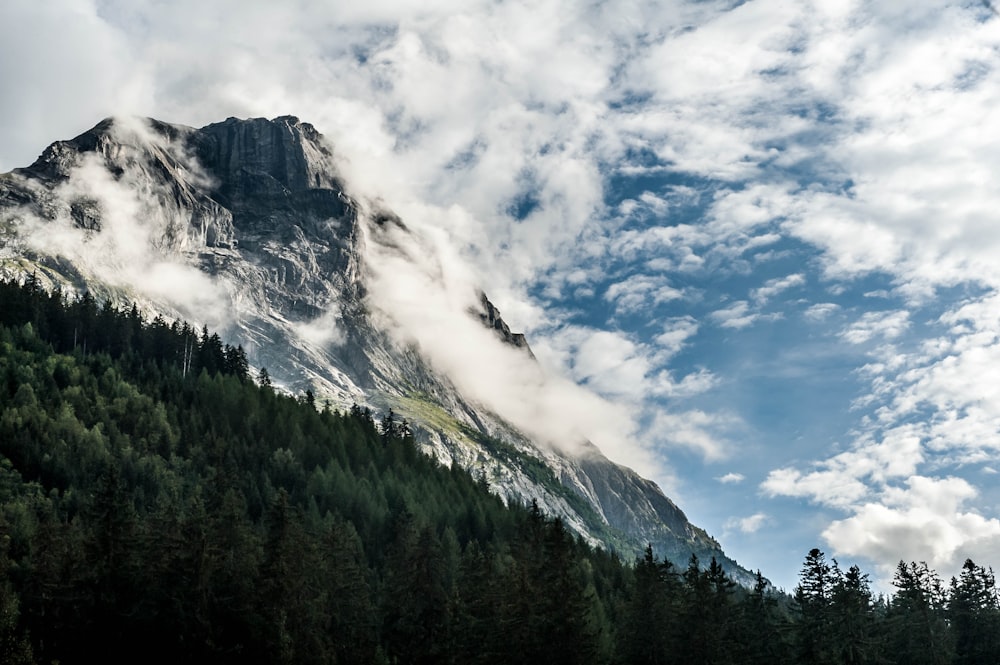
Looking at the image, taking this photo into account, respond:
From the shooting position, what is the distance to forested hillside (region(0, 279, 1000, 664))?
6975 centimetres

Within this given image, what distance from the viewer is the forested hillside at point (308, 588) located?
229 ft

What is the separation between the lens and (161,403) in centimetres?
14525

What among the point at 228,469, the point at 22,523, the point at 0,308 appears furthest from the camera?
the point at 0,308

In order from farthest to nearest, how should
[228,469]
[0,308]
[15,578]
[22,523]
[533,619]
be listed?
[0,308]
[228,469]
[22,523]
[15,578]
[533,619]

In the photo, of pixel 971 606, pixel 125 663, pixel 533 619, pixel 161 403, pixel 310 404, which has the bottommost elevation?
pixel 125 663

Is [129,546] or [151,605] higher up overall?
[129,546]

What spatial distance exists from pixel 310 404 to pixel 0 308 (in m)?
57.4

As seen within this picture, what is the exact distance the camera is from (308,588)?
7238 cm

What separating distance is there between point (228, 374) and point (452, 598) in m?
111

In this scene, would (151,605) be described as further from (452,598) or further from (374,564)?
(374,564)

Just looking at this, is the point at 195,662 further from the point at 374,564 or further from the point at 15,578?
the point at 374,564

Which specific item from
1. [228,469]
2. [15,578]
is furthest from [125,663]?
[228,469]

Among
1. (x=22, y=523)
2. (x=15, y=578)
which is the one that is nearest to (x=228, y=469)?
(x=22, y=523)

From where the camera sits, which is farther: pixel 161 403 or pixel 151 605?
pixel 161 403
